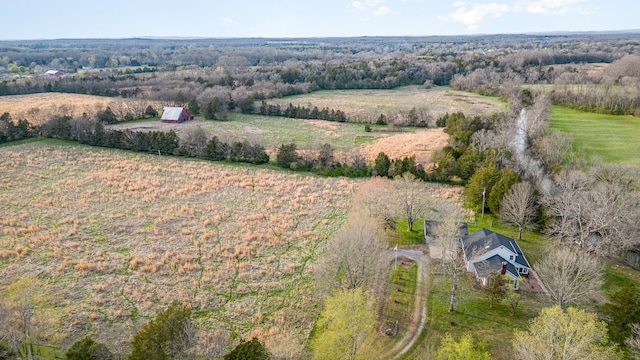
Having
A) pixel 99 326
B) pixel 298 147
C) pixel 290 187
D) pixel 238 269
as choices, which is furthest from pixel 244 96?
pixel 99 326

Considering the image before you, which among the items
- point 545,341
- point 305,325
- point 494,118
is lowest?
point 305,325

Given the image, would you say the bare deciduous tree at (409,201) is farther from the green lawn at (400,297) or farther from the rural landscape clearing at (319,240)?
the green lawn at (400,297)

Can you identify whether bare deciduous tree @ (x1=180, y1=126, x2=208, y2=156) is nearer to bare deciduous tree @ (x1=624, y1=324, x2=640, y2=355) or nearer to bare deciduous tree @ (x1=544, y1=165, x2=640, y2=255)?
bare deciduous tree @ (x1=544, y1=165, x2=640, y2=255)

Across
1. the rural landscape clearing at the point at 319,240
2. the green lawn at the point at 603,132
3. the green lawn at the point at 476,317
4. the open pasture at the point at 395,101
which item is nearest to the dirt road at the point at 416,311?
the rural landscape clearing at the point at 319,240

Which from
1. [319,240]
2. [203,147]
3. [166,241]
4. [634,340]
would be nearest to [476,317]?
[634,340]

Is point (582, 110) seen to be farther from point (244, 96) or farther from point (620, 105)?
point (244, 96)

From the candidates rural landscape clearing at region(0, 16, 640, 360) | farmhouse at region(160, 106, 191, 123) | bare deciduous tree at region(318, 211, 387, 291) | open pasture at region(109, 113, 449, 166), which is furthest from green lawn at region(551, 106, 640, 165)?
farmhouse at region(160, 106, 191, 123)
